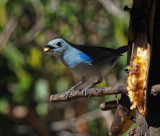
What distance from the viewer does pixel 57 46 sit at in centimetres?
399

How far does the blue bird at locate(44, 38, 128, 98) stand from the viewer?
398cm

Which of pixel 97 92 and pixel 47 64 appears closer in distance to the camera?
pixel 97 92

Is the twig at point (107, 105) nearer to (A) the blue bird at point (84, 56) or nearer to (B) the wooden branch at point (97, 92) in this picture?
(B) the wooden branch at point (97, 92)

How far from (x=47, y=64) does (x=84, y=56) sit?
2.50 metres

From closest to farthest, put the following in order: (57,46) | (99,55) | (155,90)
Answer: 1. (155,90)
2. (57,46)
3. (99,55)

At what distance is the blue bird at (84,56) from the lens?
157 inches

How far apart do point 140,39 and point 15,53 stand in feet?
10.3

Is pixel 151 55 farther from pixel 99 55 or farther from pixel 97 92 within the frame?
pixel 99 55

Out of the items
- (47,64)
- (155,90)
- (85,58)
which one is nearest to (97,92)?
(155,90)

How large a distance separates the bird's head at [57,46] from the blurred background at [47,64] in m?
1.11

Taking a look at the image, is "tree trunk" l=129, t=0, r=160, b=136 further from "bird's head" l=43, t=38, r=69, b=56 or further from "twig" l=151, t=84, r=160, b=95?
"bird's head" l=43, t=38, r=69, b=56

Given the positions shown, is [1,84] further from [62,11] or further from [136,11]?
[136,11]

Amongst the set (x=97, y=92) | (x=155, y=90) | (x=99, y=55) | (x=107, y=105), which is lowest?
(x=99, y=55)

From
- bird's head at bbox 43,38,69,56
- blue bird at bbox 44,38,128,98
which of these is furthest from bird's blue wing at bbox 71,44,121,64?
bird's head at bbox 43,38,69,56
